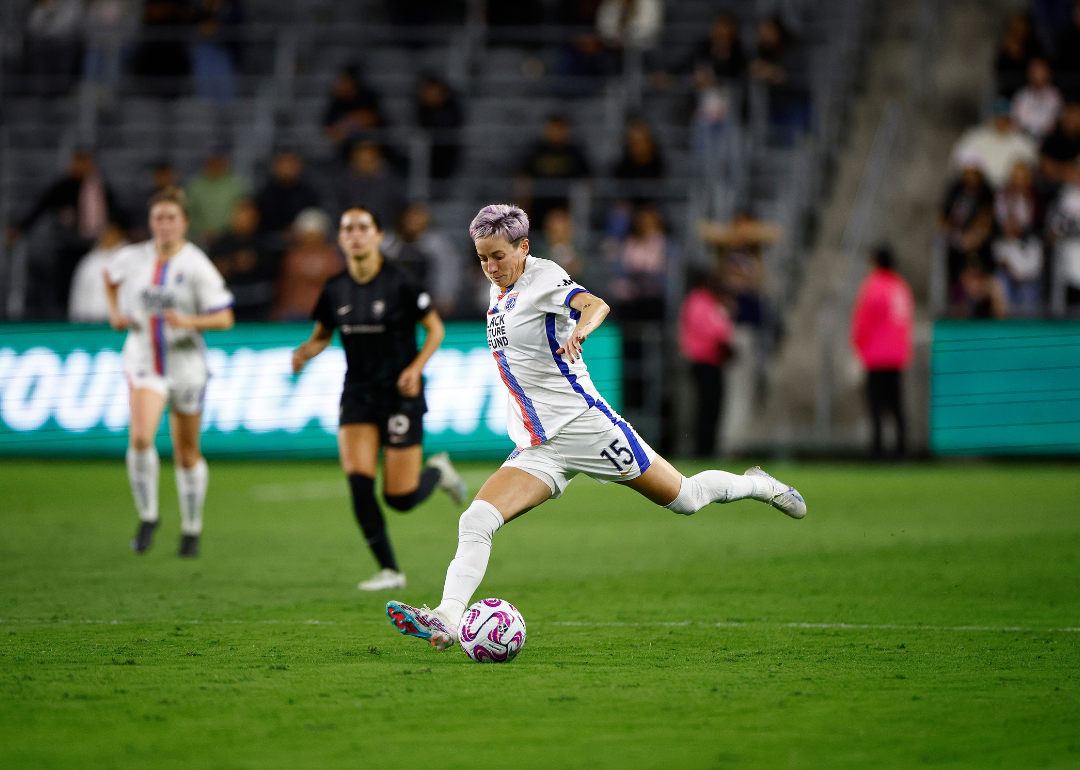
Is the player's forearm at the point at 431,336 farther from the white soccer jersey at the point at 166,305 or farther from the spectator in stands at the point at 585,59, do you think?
the spectator in stands at the point at 585,59

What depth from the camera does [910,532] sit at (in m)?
12.2

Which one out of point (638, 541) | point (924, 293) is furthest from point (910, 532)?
point (924, 293)

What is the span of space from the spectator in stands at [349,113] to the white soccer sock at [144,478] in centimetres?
1100

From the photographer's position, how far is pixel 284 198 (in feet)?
66.1

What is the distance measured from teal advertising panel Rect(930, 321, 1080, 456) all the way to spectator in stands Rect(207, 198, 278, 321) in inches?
343

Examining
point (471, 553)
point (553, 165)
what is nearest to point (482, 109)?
point (553, 165)

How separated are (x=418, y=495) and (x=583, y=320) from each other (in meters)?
3.49

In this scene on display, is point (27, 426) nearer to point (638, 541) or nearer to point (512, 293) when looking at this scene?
point (638, 541)

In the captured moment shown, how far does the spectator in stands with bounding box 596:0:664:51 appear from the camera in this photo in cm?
2253

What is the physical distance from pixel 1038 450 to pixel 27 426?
12556mm

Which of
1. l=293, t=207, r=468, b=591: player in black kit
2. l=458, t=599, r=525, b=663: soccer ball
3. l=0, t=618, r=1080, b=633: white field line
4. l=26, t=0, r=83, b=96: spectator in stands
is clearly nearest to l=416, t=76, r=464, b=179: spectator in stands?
l=26, t=0, r=83, b=96: spectator in stands

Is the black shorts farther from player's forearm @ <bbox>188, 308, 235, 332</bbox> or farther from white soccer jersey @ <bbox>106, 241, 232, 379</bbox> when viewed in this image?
white soccer jersey @ <bbox>106, 241, 232, 379</bbox>

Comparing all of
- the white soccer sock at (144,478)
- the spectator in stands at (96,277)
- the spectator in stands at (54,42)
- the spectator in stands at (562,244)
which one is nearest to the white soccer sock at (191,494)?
the white soccer sock at (144,478)

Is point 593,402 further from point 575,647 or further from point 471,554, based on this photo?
point 575,647
